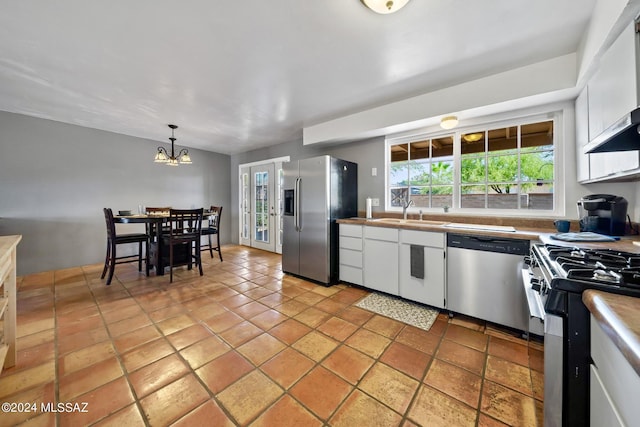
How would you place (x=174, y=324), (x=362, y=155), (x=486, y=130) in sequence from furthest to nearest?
(x=362, y=155) < (x=486, y=130) < (x=174, y=324)

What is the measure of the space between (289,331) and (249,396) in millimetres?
683

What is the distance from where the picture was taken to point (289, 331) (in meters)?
2.04

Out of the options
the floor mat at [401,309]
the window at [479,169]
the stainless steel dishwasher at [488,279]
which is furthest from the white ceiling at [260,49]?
the floor mat at [401,309]

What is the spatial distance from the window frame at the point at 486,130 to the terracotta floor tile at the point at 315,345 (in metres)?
2.02

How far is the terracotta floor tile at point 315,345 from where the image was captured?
1.74 meters

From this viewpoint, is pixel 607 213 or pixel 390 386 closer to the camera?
pixel 390 386

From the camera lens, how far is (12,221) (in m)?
3.43

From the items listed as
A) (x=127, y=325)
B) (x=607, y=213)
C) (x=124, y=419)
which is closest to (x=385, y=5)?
(x=607, y=213)

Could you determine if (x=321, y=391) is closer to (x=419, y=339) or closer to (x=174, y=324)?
(x=419, y=339)

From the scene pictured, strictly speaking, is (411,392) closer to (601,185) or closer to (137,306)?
(601,185)

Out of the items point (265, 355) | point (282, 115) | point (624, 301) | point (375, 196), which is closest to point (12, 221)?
point (282, 115)

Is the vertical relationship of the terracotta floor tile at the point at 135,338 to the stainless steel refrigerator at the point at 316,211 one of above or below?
below

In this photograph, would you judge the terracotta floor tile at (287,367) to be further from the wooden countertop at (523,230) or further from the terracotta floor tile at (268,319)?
the wooden countertop at (523,230)

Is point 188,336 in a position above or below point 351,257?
below
